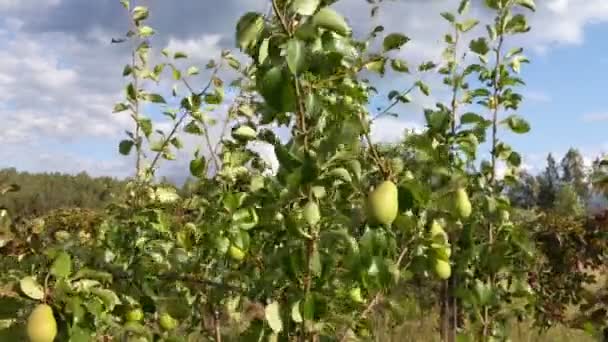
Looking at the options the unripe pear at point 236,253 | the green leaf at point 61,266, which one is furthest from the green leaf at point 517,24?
the green leaf at point 61,266

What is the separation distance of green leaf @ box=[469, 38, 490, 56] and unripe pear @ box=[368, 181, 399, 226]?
5.74 feet

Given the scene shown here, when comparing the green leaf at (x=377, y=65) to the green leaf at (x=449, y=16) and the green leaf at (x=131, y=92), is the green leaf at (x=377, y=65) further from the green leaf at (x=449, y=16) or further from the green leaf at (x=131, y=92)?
the green leaf at (x=131, y=92)

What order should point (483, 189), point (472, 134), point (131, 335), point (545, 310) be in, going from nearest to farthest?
point (131, 335), point (472, 134), point (483, 189), point (545, 310)

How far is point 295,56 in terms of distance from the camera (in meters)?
1.63

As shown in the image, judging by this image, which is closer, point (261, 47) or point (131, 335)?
point (261, 47)

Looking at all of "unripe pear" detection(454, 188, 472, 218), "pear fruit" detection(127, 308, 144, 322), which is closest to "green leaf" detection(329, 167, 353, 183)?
"unripe pear" detection(454, 188, 472, 218)

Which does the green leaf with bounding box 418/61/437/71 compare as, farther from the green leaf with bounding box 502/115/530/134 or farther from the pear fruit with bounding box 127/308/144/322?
the pear fruit with bounding box 127/308/144/322

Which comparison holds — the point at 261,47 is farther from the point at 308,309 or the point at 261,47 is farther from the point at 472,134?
the point at 472,134

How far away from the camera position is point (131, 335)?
2.51m

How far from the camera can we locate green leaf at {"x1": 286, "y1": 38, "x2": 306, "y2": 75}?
162 cm

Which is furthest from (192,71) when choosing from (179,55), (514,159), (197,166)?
(514,159)

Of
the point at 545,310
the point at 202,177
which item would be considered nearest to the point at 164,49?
the point at 202,177

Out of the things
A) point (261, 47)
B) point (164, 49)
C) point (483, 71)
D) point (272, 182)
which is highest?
point (164, 49)

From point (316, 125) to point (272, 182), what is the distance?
0.94 ft
